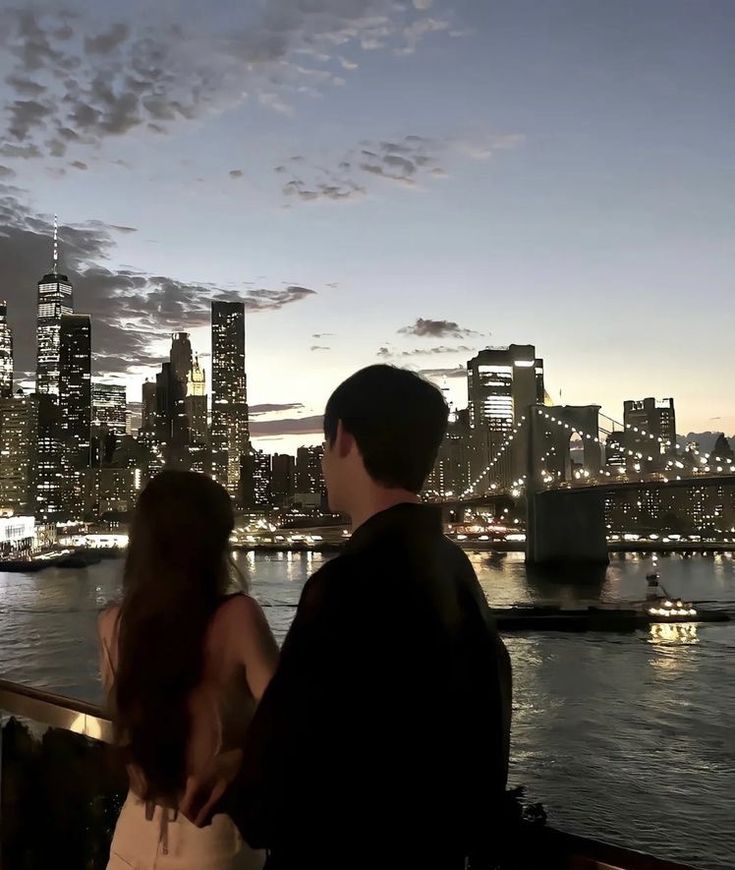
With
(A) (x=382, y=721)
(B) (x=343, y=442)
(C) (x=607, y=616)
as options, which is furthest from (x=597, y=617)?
(A) (x=382, y=721)

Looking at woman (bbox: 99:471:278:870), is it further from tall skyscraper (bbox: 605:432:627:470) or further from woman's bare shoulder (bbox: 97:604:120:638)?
tall skyscraper (bbox: 605:432:627:470)

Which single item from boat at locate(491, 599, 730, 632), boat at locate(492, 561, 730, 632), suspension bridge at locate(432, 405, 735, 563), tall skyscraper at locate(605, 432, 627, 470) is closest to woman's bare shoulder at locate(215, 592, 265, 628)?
boat at locate(491, 599, 730, 632)

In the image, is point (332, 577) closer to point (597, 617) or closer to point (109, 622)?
point (109, 622)

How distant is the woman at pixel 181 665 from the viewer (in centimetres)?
117

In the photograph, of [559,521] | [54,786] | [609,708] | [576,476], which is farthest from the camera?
[576,476]

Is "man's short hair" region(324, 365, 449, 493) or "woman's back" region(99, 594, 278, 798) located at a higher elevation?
"man's short hair" region(324, 365, 449, 493)

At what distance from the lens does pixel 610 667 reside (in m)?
22.6

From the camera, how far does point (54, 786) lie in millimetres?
1875

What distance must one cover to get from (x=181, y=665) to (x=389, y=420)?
0.49 metres

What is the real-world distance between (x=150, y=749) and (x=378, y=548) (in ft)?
1.92

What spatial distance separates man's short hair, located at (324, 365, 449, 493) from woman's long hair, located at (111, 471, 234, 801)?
14.7 inches

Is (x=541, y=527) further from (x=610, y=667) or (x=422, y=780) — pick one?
(x=422, y=780)

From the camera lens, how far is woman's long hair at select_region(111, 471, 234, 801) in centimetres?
117

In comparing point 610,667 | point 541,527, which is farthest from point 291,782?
point 541,527
